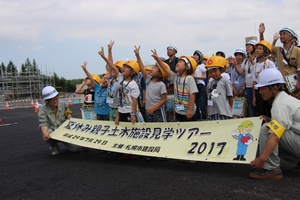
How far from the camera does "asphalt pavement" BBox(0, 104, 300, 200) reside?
11.3 feet

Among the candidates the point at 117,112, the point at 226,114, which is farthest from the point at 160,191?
the point at 117,112

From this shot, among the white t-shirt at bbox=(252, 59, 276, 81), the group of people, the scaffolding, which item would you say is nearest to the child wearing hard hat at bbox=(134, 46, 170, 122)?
the group of people

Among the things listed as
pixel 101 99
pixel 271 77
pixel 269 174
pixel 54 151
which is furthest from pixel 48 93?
pixel 269 174

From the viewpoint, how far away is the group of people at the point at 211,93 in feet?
12.1

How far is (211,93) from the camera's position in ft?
16.3

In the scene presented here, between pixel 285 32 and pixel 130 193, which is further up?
pixel 285 32

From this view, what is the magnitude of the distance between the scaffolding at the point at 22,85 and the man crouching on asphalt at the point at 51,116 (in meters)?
33.0

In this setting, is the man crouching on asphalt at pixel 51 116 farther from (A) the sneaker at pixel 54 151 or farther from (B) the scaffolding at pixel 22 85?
(B) the scaffolding at pixel 22 85

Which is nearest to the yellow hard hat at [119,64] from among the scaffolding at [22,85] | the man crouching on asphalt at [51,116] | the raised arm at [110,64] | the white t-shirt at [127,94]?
the raised arm at [110,64]

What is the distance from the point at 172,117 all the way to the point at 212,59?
209cm

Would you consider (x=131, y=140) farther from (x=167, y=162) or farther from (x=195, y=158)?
(x=195, y=158)

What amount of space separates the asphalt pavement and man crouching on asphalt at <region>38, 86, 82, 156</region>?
36cm

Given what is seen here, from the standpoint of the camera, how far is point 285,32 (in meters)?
5.16

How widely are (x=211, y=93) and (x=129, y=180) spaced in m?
2.02
